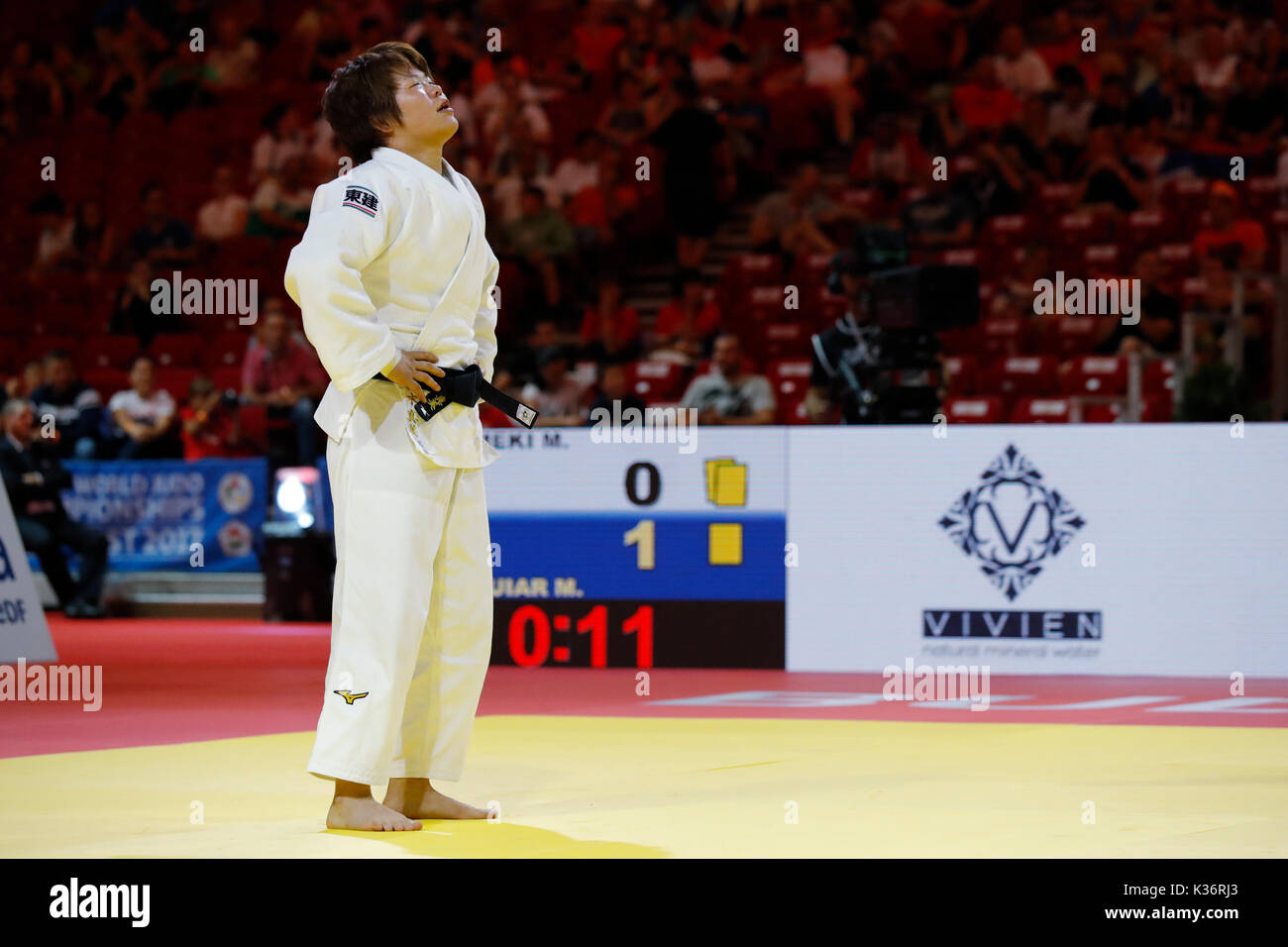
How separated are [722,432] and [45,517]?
18.7 ft

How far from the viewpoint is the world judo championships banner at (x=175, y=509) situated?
12266 mm

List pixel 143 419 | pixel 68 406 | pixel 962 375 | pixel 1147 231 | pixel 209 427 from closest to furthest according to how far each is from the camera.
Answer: pixel 962 375
pixel 1147 231
pixel 209 427
pixel 143 419
pixel 68 406

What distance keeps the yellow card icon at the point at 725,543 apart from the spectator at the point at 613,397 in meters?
1.65

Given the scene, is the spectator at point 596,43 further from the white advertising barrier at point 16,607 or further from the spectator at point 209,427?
the white advertising barrier at point 16,607

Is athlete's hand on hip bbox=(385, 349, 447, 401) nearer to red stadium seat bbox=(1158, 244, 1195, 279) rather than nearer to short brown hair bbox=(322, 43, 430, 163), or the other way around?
short brown hair bbox=(322, 43, 430, 163)

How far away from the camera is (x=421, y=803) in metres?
4.16

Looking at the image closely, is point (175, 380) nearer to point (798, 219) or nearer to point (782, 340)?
point (782, 340)

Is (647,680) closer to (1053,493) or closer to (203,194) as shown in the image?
(1053,493)

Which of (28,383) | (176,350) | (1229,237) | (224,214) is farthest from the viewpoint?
(224,214)

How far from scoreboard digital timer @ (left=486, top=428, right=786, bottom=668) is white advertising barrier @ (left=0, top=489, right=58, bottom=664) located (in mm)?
2172

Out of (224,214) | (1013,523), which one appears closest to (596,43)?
(224,214)

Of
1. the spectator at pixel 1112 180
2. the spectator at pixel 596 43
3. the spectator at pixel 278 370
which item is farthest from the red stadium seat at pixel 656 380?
the spectator at pixel 596 43

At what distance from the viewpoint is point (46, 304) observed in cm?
1576
